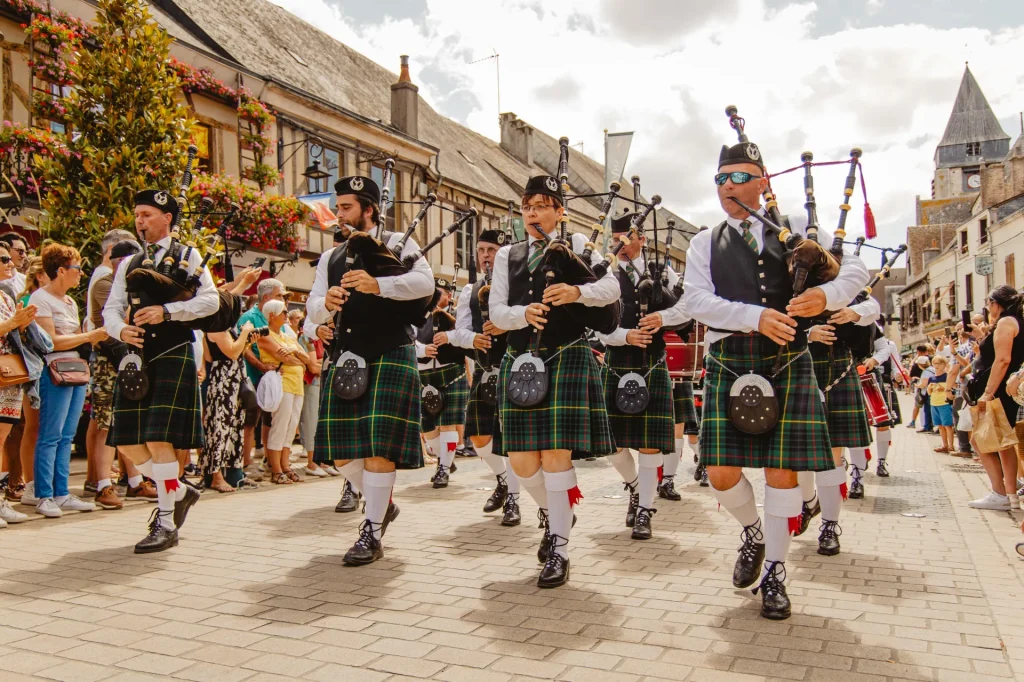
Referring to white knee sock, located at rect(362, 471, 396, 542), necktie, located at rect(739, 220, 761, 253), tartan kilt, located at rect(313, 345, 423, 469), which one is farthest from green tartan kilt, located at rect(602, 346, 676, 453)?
necktie, located at rect(739, 220, 761, 253)

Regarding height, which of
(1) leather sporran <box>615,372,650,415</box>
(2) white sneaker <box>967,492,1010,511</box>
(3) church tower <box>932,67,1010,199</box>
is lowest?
(2) white sneaker <box>967,492,1010,511</box>

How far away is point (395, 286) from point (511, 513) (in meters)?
2.05

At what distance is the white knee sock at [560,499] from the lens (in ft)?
13.7

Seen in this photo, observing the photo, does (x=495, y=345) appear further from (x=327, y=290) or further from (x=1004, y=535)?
(x=1004, y=535)

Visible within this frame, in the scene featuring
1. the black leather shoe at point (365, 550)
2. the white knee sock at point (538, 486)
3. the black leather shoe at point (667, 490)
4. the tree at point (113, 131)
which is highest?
the tree at point (113, 131)

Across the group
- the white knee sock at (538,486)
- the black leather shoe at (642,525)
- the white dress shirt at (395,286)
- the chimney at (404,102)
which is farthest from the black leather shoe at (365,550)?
the chimney at (404,102)

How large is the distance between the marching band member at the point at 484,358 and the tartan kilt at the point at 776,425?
2450 mm

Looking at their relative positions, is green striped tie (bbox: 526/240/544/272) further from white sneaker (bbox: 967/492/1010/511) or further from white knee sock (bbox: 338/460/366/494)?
white sneaker (bbox: 967/492/1010/511)

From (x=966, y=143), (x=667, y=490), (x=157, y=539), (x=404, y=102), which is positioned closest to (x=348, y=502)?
(x=157, y=539)

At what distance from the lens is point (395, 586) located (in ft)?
13.0

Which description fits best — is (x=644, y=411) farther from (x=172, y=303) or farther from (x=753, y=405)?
(x=172, y=303)

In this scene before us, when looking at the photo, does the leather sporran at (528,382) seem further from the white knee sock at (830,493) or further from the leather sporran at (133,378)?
the leather sporran at (133,378)

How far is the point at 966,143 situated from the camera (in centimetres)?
8188

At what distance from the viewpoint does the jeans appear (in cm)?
586
